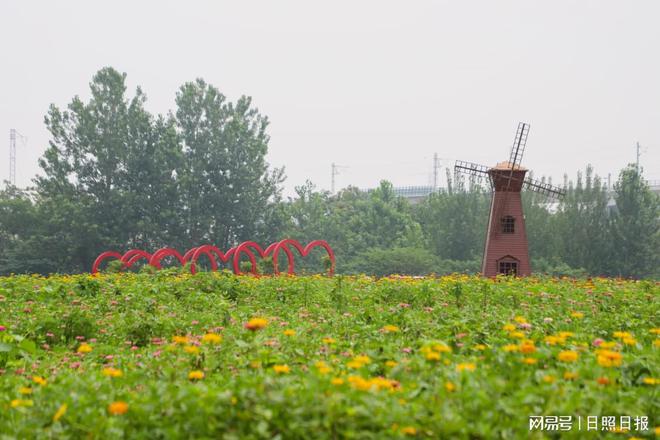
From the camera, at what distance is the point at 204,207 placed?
32.3 m

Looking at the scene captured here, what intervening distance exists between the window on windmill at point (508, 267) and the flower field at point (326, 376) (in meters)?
12.3

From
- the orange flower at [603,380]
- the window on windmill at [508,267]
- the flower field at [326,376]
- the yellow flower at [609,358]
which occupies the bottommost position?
the window on windmill at [508,267]

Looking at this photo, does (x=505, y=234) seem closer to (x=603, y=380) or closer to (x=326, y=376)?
(x=603, y=380)

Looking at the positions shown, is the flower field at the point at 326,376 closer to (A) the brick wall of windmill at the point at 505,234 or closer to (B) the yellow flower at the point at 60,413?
(B) the yellow flower at the point at 60,413

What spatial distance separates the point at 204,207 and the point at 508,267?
17599 millimetres

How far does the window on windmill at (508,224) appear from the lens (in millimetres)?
19531

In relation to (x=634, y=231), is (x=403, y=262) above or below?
below

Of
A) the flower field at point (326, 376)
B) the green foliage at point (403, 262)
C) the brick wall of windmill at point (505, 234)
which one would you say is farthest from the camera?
the green foliage at point (403, 262)

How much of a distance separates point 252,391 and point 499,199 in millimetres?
17769

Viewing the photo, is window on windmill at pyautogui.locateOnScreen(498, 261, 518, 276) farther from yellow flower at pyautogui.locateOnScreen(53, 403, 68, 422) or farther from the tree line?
yellow flower at pyautogui.locateOnScreen(53, 403, 68, 422)

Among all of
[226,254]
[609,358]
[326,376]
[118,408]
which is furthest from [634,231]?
[118,408]

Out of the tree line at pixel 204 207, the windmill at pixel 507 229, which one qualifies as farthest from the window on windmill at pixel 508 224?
the tree line at pixel 204 207

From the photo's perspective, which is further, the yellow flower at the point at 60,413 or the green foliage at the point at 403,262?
the green foliage at the point at 403,262

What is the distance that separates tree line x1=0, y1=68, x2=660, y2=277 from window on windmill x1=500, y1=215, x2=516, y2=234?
8.58m
